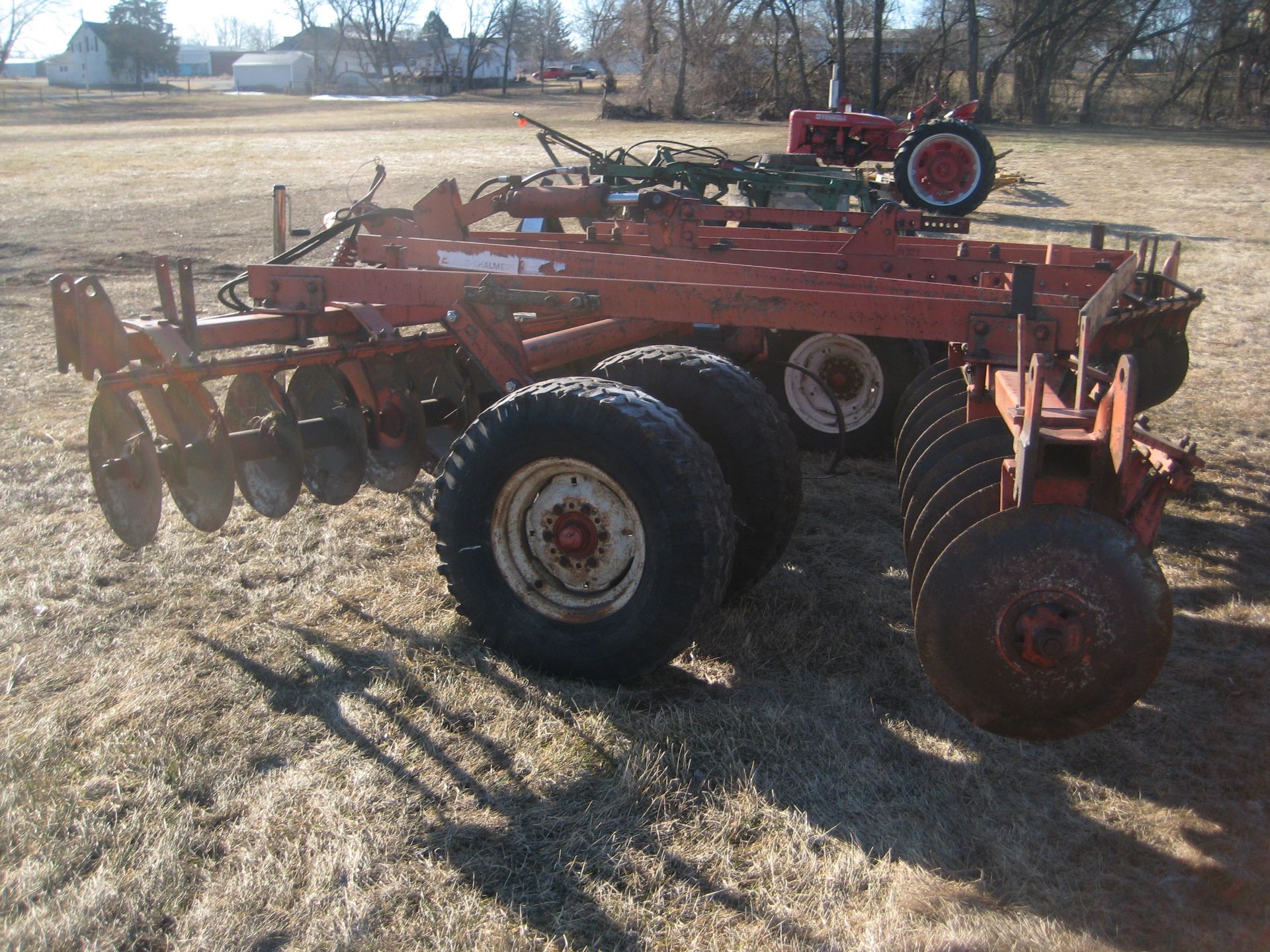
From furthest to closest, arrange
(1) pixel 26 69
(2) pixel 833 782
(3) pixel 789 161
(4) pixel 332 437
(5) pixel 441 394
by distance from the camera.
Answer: (1) pixel 26 69, (3) pixel 789 161, (5) pixel 441 394, (4) pixel 332 437, (2) pixel 833 782

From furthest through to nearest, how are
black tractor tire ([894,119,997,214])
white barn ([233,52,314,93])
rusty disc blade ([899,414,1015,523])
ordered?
white barn ([233,52,314,93]), black tractor tire ([894,119,997,214]), rusty disc blade ([899,414,1015,523])

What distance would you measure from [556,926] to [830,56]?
3208 centimetres

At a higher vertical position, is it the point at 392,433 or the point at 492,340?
the point at 492,340

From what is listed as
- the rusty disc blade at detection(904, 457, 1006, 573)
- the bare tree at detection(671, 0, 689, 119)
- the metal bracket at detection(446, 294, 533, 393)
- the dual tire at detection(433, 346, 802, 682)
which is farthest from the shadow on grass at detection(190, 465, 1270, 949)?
the bare tree at detection(671, 0, 689, 119)

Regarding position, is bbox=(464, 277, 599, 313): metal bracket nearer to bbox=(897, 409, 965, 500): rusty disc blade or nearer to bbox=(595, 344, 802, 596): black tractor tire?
bbox=(595, 344, 802, 596): black tractor tire

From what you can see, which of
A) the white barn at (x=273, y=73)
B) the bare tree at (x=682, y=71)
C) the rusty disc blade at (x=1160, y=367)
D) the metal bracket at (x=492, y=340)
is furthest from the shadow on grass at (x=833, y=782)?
the white barn at (x=273, y=73)

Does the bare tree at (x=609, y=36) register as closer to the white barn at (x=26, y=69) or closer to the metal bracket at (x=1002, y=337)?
the metal bracket at (x=1002, y=337)

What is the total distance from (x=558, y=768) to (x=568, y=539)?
729 millimetres

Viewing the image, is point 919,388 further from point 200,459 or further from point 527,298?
point 200,459

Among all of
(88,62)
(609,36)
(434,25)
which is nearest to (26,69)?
(88,62)

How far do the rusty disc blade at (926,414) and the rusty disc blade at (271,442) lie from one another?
240 cm

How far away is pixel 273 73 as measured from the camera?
66.5m

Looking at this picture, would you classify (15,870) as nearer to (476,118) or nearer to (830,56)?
(830,56)

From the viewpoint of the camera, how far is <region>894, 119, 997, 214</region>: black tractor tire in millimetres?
13180
